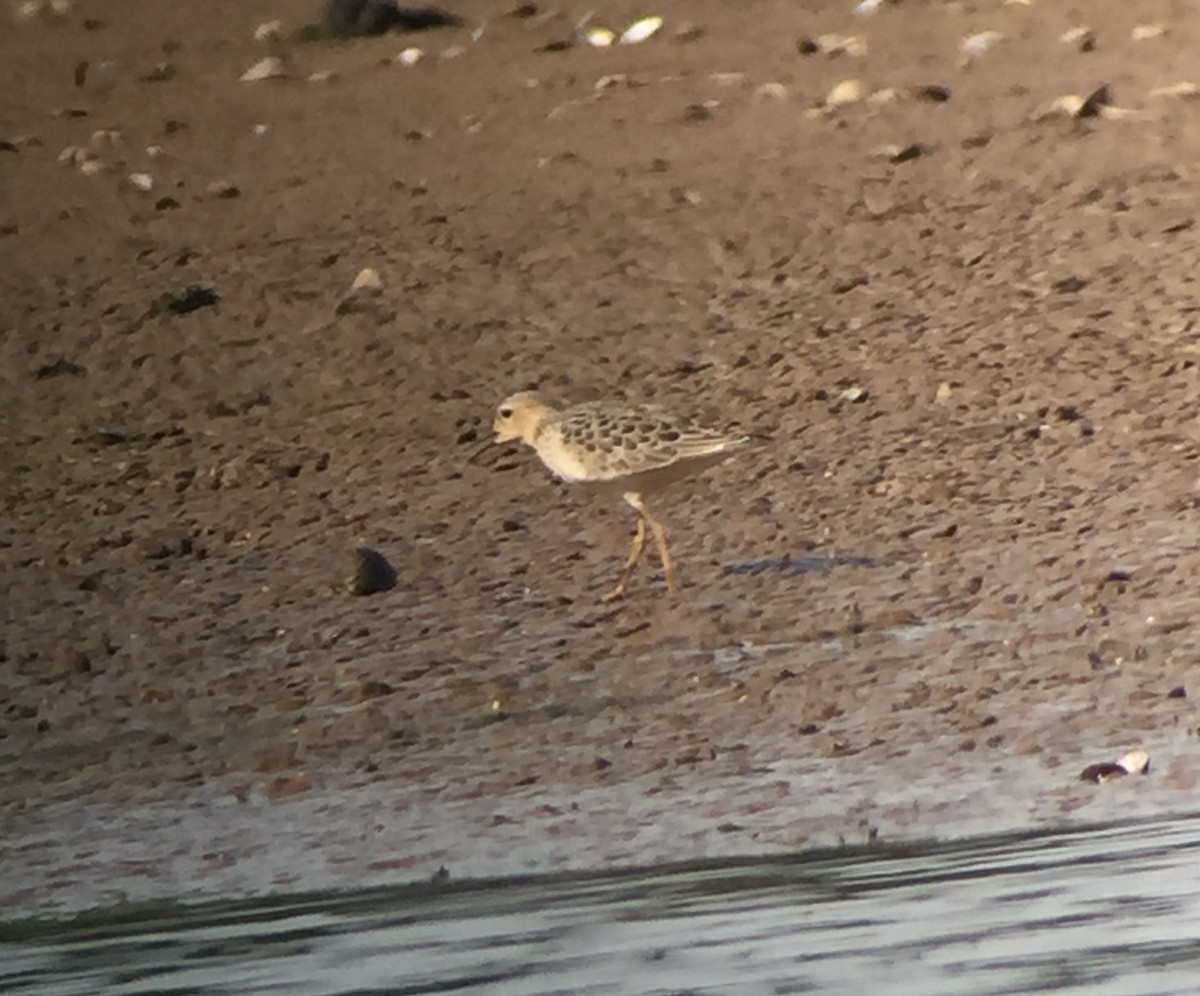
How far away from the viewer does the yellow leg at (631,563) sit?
26.3ft

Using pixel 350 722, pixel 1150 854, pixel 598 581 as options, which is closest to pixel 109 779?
pixel 350 722

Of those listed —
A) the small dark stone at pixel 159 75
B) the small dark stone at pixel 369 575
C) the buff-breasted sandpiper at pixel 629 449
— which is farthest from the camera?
the small dark stone at pixel 159 75

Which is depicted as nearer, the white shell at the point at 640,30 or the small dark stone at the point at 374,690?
the small dark stone at the point at 374,690

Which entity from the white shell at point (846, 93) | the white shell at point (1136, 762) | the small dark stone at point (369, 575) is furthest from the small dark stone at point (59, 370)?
the white shell at point (1136, 762)

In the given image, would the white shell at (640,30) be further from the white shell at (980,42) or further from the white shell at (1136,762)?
the white shell at (1136,762)

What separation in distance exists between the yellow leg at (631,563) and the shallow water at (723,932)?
1.96 m

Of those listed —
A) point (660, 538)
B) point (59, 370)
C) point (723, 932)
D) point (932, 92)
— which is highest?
point (723, 932)

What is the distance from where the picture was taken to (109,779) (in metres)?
7.11

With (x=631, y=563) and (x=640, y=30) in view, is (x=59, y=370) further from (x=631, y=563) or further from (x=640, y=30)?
(x=640, y=30)

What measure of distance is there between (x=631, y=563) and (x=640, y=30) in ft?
19.7

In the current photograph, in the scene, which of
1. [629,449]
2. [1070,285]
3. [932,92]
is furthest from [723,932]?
[932,92]

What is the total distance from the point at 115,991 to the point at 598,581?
302 cm

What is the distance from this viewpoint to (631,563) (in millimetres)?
8195

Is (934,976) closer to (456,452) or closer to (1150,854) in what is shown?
(1150,854)
